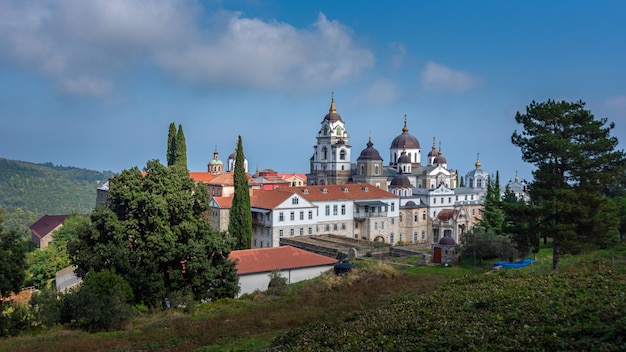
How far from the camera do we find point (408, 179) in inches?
2269

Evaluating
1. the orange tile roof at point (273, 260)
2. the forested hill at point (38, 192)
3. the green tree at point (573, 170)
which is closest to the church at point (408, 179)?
the orange tile roof at point (273, 260)

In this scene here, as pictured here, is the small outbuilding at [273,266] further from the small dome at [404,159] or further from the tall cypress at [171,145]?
the small dome at [404,159]

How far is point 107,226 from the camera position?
74.5ft

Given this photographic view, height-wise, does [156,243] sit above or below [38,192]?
below

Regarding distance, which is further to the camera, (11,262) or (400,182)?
(400,182)

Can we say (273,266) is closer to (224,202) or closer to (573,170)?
(573,170)

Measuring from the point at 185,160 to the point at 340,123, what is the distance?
61.2 feet

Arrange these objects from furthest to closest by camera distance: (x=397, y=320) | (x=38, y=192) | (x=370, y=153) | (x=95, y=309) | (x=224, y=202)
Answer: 1. (x=38, y=192)
2. (x=370, y=153)
3. (x=224, y=202)
4. (x=95, y=309)
5. (x=397, y=320)

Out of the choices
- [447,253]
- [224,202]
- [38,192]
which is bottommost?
[447,253]

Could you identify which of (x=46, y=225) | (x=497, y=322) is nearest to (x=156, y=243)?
(x=497, y=322)

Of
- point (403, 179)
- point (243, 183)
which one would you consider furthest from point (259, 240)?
point (403, 179)

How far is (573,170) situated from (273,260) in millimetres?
16401

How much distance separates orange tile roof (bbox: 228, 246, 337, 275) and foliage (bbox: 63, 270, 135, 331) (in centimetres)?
932

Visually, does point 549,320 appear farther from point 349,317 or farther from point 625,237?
point 625,237
